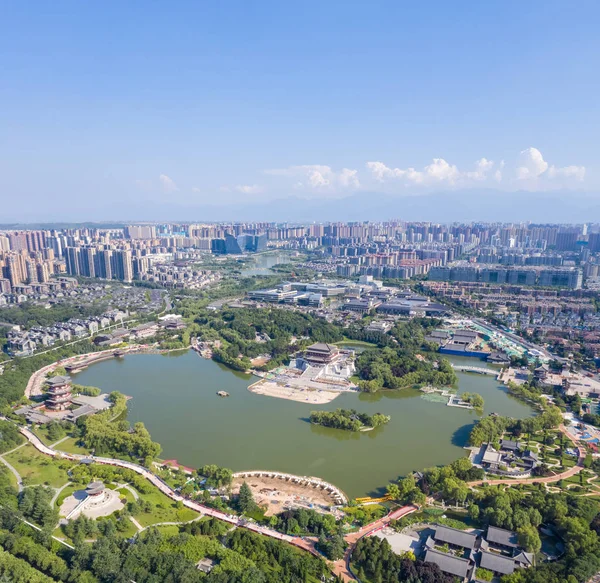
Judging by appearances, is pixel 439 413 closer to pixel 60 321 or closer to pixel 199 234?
pixel 60 321

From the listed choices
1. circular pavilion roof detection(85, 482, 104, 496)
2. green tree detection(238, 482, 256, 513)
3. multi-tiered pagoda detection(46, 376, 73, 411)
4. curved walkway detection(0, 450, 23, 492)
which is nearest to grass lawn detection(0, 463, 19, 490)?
curved walkway detection(0, 450, 23, 492)

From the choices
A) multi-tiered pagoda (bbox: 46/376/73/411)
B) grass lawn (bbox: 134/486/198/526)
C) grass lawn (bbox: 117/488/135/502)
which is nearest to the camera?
grass lawn (bbox: 134/486/198/526)

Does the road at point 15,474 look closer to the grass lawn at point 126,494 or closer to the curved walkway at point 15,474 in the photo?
the curved walkway at point 15,474

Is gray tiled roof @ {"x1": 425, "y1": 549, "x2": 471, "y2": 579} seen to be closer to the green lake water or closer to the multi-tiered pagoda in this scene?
the green lake water

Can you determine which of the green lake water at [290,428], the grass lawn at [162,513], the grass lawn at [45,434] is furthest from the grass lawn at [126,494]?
the grass lawn at [45,434]

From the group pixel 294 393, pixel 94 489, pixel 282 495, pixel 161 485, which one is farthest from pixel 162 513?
pixel 294 393

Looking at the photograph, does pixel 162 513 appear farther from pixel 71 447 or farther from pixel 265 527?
pixel 71 447

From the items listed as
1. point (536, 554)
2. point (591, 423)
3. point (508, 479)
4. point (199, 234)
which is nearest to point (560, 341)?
point (591, 423)
